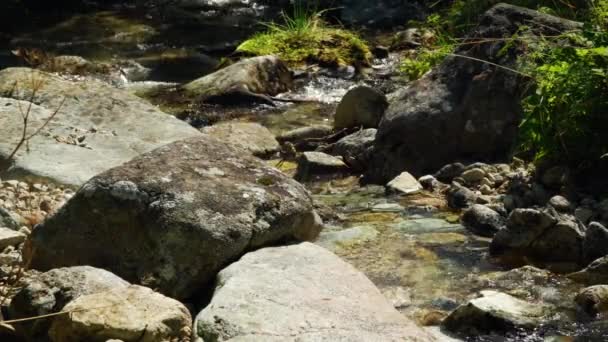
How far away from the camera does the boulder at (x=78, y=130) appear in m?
6.95

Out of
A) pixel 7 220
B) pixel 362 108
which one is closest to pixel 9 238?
pixel 7 220

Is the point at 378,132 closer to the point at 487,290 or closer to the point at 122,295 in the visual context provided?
the point at 487,290

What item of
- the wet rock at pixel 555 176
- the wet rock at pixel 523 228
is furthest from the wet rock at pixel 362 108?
the wet rock at pixel 523 228

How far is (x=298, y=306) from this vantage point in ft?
13.8

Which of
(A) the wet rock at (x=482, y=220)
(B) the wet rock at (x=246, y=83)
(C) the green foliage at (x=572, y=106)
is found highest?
(C) the green foliage at (x=572, y=106)

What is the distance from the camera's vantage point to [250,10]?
17.7 meters

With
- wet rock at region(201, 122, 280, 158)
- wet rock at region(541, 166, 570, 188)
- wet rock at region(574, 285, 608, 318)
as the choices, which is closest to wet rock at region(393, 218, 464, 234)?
wet rock at region(541, 166, 570, 188)

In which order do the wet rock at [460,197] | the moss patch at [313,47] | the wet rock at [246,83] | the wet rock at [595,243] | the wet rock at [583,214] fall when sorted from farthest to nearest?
the moss patch at [313,47], the wet rock at [246,83], the wet rock at [460,197], the wet rock at [583,214], the wet rock at [595,243]

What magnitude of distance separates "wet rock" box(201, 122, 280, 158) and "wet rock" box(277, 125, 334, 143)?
178 millimetres

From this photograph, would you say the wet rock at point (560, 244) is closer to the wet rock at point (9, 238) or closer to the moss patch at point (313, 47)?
the wet rock at point (9, 238)

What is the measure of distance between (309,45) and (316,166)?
5.44 meters

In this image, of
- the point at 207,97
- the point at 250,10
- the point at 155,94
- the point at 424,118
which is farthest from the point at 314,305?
the point at 250,10

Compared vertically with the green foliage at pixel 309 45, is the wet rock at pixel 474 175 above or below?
above

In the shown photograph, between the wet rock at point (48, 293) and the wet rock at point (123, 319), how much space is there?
0.20m
